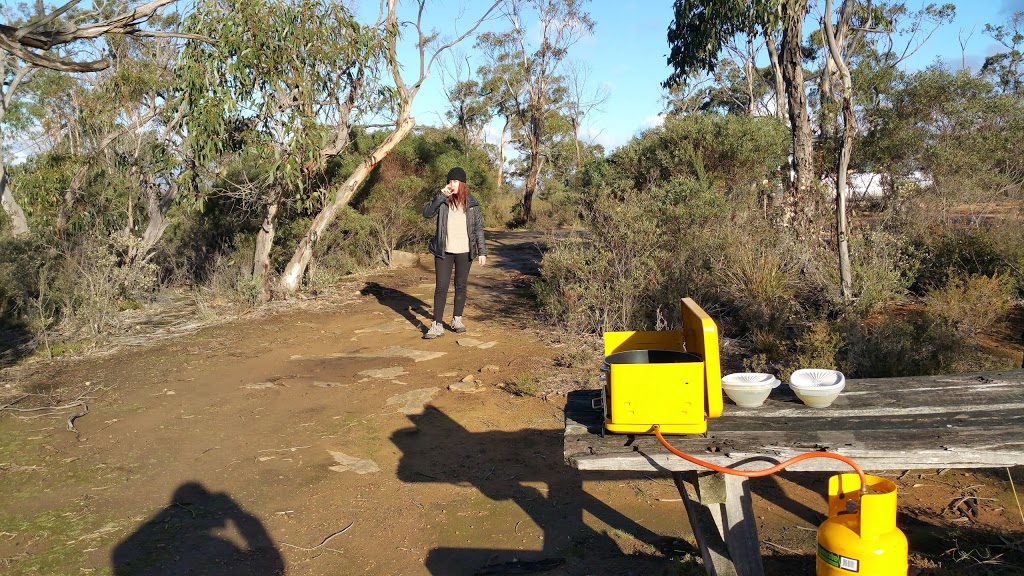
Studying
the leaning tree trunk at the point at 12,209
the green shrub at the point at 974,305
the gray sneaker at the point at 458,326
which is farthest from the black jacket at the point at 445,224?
the leaning tree trunk at the point at 12,209

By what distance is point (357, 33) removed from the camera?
9281 mm

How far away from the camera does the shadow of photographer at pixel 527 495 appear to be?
130 inches

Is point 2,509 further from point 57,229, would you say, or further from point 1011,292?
point 1011,292

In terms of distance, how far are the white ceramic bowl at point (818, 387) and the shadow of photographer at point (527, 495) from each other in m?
0.98

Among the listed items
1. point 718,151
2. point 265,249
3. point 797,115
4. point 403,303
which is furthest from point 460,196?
point 718,151

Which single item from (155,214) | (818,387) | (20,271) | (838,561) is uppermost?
(155,214)

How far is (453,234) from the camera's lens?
7.38 m

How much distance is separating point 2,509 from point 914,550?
183 inches

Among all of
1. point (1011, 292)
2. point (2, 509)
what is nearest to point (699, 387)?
point (2, 509)

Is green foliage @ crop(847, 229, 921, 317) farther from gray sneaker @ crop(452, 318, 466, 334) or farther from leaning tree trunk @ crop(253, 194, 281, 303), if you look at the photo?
leaning tree trunk @ crop(253, 194, 281, 303)

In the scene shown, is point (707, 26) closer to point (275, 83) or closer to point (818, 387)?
point (275, 83)

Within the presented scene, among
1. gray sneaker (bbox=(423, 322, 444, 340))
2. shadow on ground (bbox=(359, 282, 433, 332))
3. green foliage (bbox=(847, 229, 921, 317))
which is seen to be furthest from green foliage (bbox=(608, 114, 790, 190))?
gray sneaker (bbox=(423, 322, 444, 340))

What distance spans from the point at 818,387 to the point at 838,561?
721mm

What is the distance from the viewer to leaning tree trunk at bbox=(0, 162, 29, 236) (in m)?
11.6
